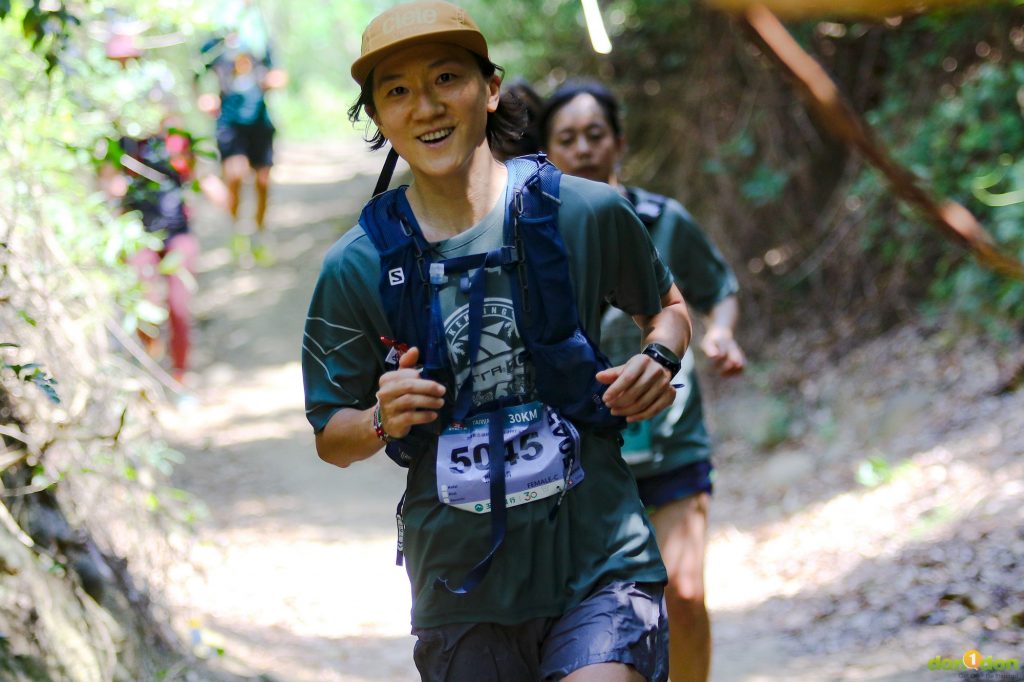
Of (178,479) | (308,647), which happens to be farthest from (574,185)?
(178,479)

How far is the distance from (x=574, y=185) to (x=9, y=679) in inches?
73.2

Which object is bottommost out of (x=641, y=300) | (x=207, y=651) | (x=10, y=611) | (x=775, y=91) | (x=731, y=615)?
(x=731, y=615)

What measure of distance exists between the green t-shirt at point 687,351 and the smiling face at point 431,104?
A: 1372mm

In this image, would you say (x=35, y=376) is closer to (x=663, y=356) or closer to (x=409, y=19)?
(x=409, y=19)

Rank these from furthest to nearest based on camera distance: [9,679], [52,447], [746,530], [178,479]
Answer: [178,479] → [746,530] → [52,447] → [9,679]

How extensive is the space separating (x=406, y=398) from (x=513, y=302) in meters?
0.34

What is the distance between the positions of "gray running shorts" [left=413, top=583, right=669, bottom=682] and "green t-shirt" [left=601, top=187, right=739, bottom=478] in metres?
1.24

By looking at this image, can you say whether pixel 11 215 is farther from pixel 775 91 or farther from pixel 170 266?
pixel 775 91

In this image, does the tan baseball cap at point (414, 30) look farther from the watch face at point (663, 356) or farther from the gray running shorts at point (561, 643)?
the gray running shorts at point (561, 643)

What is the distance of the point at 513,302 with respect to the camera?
94.8 inches

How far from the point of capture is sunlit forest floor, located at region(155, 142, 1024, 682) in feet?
17.0

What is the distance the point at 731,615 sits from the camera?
628 centimetres

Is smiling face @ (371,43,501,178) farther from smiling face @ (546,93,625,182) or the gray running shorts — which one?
smiling face @ (546,93,625,182)
